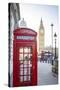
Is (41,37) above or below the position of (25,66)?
above

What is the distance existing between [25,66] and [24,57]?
7 cm

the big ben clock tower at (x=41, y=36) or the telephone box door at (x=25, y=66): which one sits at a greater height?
the big ben clock tower at (x=41, y=36)

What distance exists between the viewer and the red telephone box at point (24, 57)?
1.46m

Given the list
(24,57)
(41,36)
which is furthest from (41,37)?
(24,57)

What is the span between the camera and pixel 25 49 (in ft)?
4.86

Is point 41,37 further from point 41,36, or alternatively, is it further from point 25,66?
point 25,66

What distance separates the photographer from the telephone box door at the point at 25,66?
1465 millimetres

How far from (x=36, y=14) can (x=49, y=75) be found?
0.53 m

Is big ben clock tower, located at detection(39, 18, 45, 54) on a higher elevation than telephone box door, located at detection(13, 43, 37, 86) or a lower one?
higher

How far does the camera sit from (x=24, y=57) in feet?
4.85

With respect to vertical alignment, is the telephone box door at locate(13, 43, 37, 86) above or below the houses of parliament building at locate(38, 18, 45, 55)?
below

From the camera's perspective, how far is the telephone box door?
4.81 ft

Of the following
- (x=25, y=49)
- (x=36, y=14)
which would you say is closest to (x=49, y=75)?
(x=25, y=49)

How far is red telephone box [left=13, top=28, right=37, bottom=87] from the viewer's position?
4.80 feet
